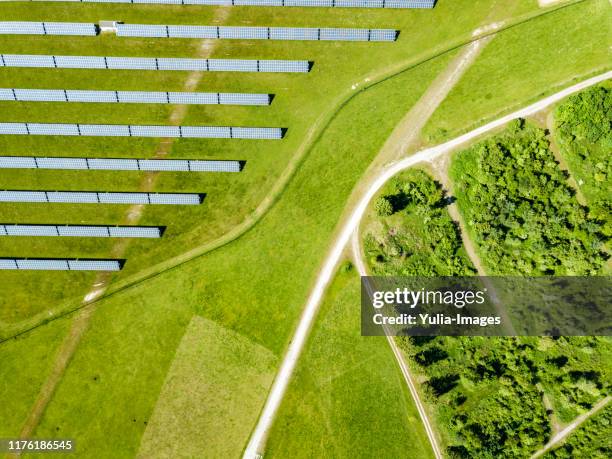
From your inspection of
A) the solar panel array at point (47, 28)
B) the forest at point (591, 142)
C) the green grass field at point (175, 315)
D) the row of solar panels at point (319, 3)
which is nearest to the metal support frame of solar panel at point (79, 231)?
the green grass field at point (175, 315)

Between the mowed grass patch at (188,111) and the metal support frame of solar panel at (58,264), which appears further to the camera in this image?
the metal support frame of solar panel at (58,264)

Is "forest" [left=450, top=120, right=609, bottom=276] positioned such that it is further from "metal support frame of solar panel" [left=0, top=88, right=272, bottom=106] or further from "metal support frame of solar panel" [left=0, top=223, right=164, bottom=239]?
"metal support frame of solar panel" [left=0, top=223, right=164, bottom=239]

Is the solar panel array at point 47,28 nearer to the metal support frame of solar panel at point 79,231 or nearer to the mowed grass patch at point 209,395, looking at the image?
the metal support frame of solar panel at point 79,231

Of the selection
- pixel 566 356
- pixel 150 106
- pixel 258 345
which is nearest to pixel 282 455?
pixel 258 345

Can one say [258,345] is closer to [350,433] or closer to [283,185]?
[350,433]

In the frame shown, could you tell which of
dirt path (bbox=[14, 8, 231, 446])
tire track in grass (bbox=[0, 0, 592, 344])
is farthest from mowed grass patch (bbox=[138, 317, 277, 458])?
dirt path (bbox=[14, 8, 231, 446])

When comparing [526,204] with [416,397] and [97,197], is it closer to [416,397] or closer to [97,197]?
[416,397]

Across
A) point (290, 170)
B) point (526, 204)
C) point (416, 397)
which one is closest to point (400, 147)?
point (290, 170)
